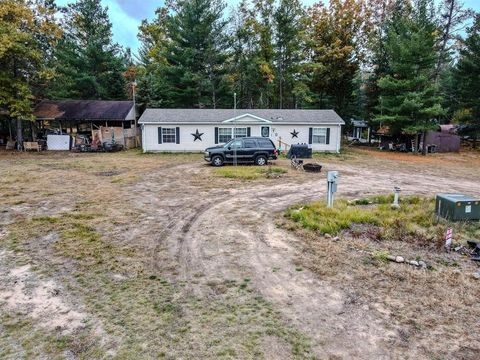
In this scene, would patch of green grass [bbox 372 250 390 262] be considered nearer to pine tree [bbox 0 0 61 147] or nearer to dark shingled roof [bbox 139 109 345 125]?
dark shingled roof [bbox 139 109 345 125]

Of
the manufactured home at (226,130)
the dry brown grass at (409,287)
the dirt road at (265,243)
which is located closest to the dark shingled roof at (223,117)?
the manufactured home at (226,130)

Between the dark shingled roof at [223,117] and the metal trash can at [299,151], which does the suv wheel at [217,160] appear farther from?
the dark shingled roof at [223,117]

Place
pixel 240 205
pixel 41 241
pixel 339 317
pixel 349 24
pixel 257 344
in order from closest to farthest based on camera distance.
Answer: pixel 257 344 < pixel 339 317 < pixel 41 241 < pixel 240 205 < pixel 349 24

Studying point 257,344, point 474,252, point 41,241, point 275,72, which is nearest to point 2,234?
point 41,241

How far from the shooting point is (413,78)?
81.0ft

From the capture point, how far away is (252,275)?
17.7 ft

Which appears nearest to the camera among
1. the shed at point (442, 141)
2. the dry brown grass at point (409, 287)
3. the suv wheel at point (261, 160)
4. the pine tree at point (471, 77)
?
the dry brown grass at point (409, 287)

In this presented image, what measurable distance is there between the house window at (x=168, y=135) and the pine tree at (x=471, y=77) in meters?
24.1

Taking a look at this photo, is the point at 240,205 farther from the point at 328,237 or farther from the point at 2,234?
the point at 2,234

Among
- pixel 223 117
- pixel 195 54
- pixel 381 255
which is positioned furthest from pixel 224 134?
pixel 381 255

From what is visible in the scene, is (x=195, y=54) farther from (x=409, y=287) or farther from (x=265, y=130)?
(x=409, y=287)

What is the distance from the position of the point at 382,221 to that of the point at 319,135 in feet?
54.0

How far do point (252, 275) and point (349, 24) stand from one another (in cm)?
3310

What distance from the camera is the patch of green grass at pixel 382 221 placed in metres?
7.21
